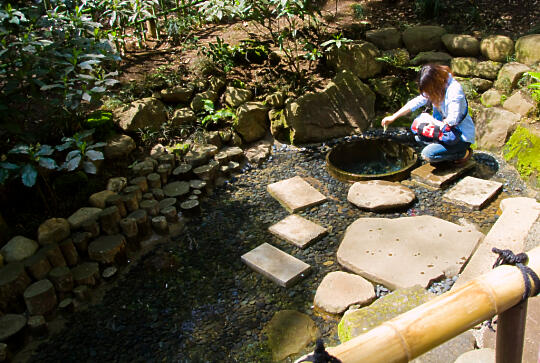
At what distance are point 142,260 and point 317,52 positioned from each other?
3.70 metres

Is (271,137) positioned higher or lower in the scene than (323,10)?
lower

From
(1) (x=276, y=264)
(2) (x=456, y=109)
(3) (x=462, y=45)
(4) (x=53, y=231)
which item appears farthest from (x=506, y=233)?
(4) (x=53, y=231)

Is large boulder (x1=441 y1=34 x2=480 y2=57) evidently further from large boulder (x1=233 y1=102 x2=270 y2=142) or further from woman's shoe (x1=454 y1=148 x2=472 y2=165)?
large boulder (x1=233 y1=102 x2=270 y2=142)

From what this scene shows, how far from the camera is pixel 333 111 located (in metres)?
5.64

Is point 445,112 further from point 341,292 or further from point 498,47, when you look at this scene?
point 341,292

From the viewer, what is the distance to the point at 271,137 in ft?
18.6

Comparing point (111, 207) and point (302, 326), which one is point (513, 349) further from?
point (111, 207)

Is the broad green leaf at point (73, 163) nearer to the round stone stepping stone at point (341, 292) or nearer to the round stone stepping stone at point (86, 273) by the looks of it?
the round stone stepping stone at point (86, 273)

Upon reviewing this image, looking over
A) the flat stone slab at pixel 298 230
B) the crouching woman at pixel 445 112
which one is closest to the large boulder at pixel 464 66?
the crouching woman at pixel 445 112

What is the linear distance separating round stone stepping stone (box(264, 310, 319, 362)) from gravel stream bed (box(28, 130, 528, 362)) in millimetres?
57

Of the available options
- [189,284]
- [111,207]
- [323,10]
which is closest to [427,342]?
[189,284]

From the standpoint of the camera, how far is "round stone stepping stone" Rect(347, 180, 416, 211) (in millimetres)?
4129

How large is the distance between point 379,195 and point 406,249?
831 millimetres

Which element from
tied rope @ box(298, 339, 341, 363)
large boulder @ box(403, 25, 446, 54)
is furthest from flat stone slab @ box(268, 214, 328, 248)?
large boulder @ box(403, 25, 446, 54)
